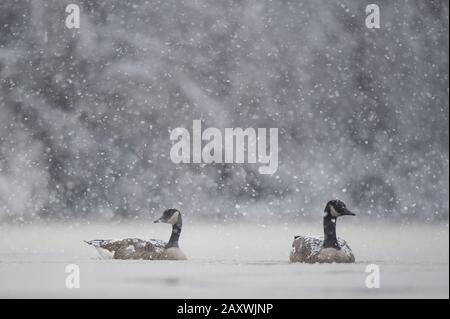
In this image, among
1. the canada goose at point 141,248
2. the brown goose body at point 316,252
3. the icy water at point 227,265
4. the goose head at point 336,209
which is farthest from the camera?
the goose head at point 336,209

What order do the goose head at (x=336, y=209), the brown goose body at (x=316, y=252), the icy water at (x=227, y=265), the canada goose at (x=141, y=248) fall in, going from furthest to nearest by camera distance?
the goose head at (x=336, y=209) < the canada goose at (x=141, y=248) < the brown goose body at (x=316, y=252) < the icy water at (x=227, y=265)

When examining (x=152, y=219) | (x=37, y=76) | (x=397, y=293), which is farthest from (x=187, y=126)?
(x=397, y=293)

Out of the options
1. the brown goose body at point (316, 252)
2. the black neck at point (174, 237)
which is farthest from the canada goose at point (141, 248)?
the brown goose body at point (316, 252)

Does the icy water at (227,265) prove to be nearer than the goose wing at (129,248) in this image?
Yes

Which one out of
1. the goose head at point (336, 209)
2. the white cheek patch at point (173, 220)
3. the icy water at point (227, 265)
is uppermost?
the goose head at point (336, 209)

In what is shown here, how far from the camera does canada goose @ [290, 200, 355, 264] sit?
4910 mm

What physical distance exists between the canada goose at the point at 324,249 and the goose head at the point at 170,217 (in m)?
0.81

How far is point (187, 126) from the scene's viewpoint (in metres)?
5.54

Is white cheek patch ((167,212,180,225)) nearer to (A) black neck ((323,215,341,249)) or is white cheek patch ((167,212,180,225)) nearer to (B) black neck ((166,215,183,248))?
(B) black neck ((166,215,183,248))

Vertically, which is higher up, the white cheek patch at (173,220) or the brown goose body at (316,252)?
the white cheek patch at (173,220)

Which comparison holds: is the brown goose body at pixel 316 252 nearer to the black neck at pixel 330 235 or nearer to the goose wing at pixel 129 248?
the black neck at pixel 330 235

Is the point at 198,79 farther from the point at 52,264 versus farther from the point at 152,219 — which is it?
the point at 52,264

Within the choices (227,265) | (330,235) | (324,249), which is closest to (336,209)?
(330,235)

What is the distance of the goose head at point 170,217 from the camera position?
5.22 metres
